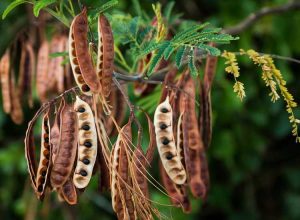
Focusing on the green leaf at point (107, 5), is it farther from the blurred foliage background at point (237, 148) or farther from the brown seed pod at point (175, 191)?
the blurred foliage background at point (237, 148)

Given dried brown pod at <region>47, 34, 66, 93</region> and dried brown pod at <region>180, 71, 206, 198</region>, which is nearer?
dried brown pod at <region>180, 71, 206, 198</region>

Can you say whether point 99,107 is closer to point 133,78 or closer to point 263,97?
point 133,78

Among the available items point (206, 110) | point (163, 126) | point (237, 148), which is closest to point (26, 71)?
point (206, 110)

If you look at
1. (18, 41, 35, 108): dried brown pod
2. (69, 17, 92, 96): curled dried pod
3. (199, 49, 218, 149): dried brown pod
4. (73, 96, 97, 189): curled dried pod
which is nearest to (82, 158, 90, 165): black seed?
(73, 96, 97, 189): curled dried pod

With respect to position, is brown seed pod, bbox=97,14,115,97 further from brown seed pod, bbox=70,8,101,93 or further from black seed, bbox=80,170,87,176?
black seed, bbox=80,170,87,176

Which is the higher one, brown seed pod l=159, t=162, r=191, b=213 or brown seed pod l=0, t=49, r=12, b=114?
brown seed pod l=0, t=49, r=12, b=114

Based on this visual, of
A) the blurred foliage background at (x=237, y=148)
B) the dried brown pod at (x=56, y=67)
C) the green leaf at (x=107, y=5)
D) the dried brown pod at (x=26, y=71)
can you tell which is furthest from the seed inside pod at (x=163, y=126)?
the blurred foliage background at (x=237, y=148)
